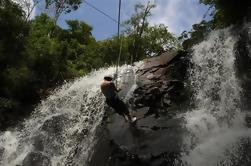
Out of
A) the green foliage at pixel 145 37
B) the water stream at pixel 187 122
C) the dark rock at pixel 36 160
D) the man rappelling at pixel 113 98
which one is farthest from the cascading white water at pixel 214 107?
the green foliage at pixel 145 37

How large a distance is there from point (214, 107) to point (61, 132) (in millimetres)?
5656

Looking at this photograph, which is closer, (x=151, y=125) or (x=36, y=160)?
(x=151, y=125)

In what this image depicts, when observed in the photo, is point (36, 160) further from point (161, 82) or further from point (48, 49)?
point (48, 49)

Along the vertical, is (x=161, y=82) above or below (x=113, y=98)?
above

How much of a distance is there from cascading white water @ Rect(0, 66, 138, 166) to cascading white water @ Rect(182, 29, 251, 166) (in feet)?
10.2

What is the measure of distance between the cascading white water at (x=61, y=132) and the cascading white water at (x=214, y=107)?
10.2 feet

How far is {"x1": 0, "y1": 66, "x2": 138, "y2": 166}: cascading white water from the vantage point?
14227 mm

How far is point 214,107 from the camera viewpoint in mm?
12773

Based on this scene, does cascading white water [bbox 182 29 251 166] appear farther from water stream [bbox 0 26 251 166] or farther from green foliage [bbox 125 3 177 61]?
green foliage [bbox 125 3 177 61]

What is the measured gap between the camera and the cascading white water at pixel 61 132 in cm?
1423

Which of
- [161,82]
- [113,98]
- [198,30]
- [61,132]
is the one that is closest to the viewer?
[113,98]

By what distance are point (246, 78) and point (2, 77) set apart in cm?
1333

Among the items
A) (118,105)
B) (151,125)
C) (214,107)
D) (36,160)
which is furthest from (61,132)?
(214,107)

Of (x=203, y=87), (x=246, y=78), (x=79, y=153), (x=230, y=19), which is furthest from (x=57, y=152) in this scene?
(x=230, y=19)
